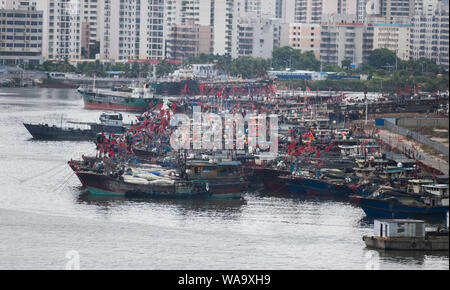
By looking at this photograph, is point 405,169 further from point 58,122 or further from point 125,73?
point 125,73

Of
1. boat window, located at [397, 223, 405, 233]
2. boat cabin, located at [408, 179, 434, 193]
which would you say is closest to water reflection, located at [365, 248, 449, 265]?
boat window, located at [397, 223, 405, 233]

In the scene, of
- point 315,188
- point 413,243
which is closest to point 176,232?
point 413,243

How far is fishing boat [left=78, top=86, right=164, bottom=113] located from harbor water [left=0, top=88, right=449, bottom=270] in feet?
106

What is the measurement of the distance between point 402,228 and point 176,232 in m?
5.03

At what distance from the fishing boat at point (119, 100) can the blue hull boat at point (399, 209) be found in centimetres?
4011

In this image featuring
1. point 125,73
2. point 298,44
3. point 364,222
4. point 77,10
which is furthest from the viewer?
point 298,44

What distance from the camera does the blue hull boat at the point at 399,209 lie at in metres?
24.1

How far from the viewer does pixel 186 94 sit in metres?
76.5

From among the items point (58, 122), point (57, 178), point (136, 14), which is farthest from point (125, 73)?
point (57, 178)

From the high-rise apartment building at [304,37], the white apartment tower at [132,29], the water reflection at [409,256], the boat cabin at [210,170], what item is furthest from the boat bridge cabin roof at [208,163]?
the high-rise apartment building at [304,37]

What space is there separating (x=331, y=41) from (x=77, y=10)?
2429cm

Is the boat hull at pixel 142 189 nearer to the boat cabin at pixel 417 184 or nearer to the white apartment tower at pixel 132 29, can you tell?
the boat cabin at pixel 417 184

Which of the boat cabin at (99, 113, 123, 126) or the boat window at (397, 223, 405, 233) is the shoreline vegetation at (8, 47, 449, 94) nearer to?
the boat cabin at (99, 113, 123, 126)

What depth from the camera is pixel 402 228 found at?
66.2 feet
